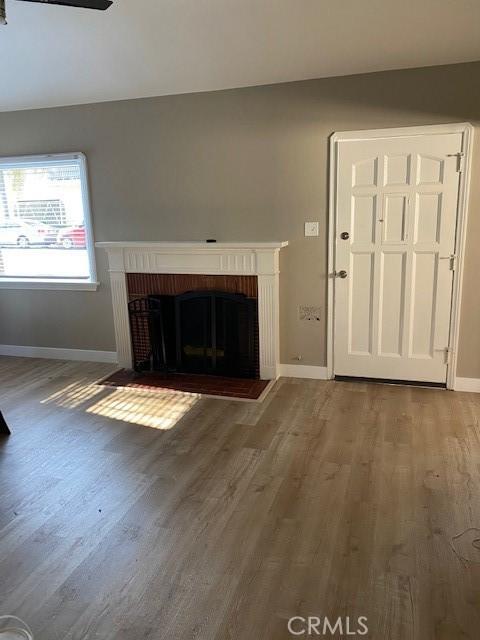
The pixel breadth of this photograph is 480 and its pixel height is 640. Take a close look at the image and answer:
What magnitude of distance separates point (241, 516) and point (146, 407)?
154 centimetres

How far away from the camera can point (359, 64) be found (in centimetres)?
341

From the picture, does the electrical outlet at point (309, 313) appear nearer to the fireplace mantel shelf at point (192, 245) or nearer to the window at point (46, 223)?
Result: the fireplace mantel shelf at point (192, 245)

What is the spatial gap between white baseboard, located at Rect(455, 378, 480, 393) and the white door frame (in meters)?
0.03

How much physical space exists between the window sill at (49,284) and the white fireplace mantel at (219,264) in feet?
1.29

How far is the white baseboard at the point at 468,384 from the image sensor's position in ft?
12.4

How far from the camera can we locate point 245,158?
13.0 feet

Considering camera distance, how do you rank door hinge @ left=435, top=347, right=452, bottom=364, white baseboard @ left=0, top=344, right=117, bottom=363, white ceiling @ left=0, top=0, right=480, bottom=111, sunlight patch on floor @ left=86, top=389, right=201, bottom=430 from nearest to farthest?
white ceiling @ left=0, top=0, right=480, bottom=111
sunlight patch on floor @ left=86, top=389, right=201, bottom=430
door hinge @ left=435, top=347, right=452, bottom=364
white baseboard @ left=0, top=344, right=117, bottom=363

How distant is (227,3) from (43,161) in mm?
2582

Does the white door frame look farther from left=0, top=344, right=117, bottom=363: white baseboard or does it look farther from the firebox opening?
left=0, top=344, right=117, bottom=363: white baseboard

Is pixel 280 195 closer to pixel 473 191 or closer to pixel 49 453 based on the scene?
pixel 473 191

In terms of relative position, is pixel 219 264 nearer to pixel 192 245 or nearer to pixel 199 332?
pixel 192 245

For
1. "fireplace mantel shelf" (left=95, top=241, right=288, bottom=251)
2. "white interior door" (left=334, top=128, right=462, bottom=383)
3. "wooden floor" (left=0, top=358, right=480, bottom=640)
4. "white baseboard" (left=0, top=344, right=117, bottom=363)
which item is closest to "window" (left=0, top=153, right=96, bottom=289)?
"fireplace mantel shelf" (left=95, top=241, right=288, bottom=251)

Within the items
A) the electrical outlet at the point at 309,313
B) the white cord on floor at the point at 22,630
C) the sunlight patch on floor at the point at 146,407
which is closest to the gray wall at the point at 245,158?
the electrical outlet at the point at 309,313

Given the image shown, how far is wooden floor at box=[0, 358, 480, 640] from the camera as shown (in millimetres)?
1775
